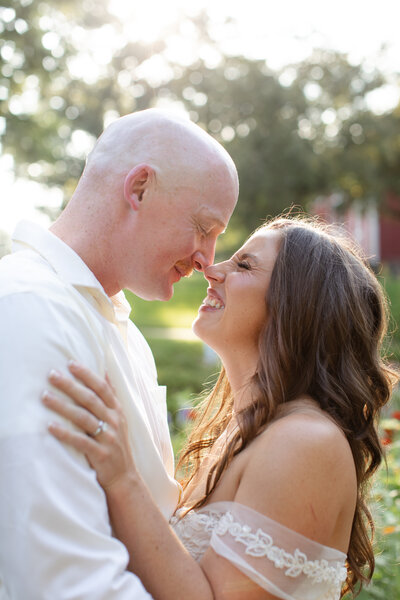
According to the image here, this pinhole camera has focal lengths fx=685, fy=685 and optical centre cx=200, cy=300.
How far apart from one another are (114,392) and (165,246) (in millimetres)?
675

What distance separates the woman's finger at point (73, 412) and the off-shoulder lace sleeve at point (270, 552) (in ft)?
2.17

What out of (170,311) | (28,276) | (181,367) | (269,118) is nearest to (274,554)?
(28,276)

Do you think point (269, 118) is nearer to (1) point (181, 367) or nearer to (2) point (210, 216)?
(1) point (181, 367)

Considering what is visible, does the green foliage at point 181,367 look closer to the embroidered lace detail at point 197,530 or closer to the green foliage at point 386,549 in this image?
the green foliage at point 386,549

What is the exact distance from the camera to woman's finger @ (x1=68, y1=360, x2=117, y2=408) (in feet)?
6.49

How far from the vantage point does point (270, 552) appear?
227cm

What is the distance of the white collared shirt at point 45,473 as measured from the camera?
70.8 inches

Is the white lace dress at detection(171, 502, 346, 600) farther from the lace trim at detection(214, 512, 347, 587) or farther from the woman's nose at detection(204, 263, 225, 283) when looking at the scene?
the woman's nose at detection(204, 263, 225, 283)

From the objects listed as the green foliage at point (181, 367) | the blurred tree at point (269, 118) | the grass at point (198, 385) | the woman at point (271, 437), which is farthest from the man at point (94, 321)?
the blurred tree at point (269, 118)

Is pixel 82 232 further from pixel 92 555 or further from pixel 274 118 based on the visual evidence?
pixel 274 118

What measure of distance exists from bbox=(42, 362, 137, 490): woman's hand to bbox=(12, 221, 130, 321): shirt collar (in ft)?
1.27

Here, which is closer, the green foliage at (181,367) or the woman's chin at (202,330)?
the woman's chin at (202,330)

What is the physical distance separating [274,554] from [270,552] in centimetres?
2

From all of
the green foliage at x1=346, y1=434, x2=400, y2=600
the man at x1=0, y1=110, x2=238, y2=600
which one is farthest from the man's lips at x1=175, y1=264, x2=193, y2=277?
the green foliage at x1=346, y1=434, x2=400, y2=600
